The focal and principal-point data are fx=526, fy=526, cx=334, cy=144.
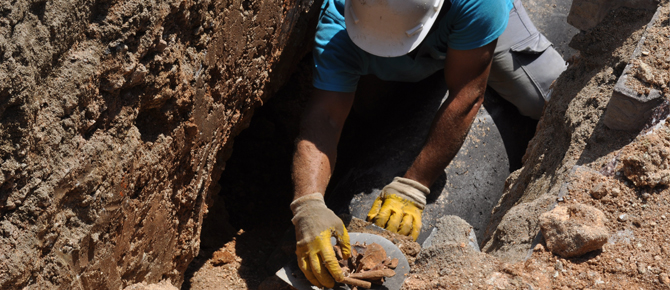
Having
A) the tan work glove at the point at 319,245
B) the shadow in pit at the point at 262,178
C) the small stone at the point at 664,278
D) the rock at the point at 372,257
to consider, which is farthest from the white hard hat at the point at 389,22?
the small stone at the point at 664,278

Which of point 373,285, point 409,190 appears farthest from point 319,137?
point 373,285

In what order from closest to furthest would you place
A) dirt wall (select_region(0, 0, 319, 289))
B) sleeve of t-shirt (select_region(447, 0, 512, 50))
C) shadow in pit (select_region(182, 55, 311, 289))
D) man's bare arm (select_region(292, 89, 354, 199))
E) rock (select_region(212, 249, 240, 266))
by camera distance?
dirt wall (select_region(0, 0, 319, 289)) → sleeve of t-shirt (select_region(447, 0, 512, 50)) → man's bare arm (select_region(292, 89, 354, 199)) → rock (select_region(212, 249, 240, 266)) → shadow in pit (select_region(182, 55, 311, 289))

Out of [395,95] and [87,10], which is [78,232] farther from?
[395,95]

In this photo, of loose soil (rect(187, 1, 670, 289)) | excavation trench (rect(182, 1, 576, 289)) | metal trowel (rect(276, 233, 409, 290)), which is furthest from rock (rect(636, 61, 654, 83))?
excavation trench (rect(182, 1, 576, 289))

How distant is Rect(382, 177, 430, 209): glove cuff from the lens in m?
2.83

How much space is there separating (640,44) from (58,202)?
7.00ft

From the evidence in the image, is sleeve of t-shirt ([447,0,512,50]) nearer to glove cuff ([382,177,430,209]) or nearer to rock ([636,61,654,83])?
glove cuff ([382,177,430,209])

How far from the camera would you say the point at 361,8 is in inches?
102

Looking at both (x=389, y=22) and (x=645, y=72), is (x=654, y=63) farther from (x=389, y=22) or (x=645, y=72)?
(x=389, y=22)

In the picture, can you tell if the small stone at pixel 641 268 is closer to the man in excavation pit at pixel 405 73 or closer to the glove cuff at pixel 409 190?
the man in excavation pit at pixel 405 73

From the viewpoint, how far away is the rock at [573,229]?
163 cm

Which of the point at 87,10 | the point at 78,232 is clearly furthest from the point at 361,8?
the point at 78,232

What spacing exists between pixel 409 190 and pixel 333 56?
84 cm

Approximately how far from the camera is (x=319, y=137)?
289 centimetres
